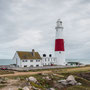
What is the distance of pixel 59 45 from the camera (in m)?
53.0

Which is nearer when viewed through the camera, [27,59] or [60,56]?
[27,59]

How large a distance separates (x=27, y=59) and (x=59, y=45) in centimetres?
1268

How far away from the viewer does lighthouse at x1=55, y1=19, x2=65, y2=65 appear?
5303 cm

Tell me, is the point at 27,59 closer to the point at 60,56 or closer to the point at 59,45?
Result: the point at 59,45

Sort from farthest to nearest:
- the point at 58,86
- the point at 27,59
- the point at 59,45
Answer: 1. the point at 59,45
2. the point at 27,59
3. the point at 58,86

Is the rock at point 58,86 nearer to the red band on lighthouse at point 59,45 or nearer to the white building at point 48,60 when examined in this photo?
the red band on lighthouse at point 59,45

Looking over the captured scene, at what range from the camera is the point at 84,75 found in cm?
3412

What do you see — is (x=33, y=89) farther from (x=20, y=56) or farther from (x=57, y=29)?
(x=57, y=29)

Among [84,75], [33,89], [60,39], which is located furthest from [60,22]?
[33,89]

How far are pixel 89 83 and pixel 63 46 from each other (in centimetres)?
2853

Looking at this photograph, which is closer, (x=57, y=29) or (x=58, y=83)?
(x=58, y=83)

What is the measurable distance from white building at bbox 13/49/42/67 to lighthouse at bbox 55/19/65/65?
724cm

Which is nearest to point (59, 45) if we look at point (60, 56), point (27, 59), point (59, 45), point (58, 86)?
point (59, 45)

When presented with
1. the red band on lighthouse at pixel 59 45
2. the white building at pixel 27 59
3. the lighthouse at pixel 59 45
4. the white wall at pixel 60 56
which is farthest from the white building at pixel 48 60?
the red band on lighthouse at pixel 59 45
